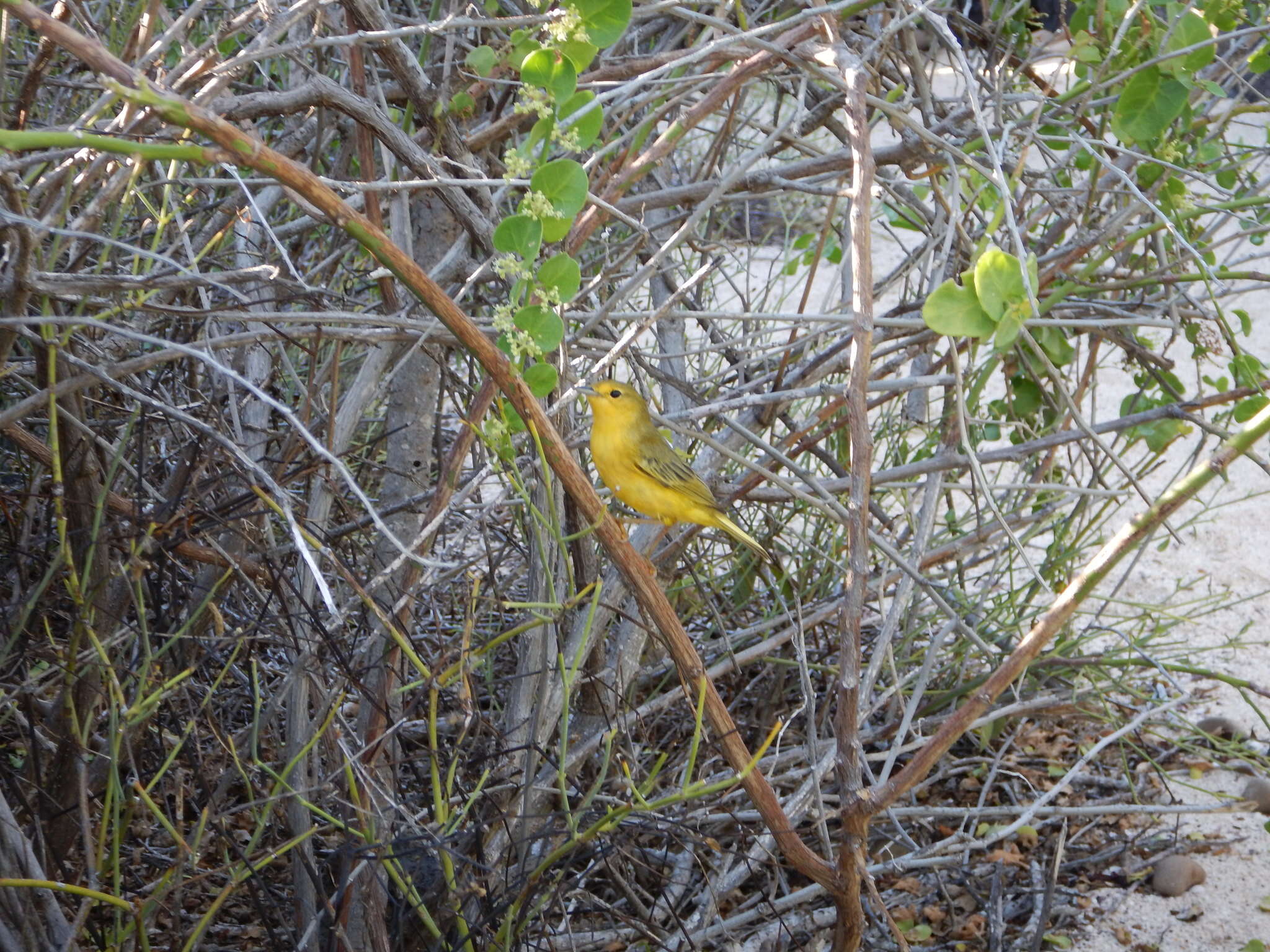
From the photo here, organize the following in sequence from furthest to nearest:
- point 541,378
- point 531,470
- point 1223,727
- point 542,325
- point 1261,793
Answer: point 1223,727
point 1261,793
point 531,470
point 541,378
point 542,325

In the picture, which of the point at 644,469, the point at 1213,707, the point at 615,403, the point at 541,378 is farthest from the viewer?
the point at 1213,707

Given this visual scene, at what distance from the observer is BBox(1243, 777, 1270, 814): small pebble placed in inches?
154

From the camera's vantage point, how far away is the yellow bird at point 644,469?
3096 mm

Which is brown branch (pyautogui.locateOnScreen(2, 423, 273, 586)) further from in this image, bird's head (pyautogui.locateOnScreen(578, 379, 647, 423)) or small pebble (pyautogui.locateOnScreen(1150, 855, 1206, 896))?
small pebble (pyautogui.locateOnScreen(1150, 855, 1206, 896))

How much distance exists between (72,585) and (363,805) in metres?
0.75

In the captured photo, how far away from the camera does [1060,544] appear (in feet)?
12.6

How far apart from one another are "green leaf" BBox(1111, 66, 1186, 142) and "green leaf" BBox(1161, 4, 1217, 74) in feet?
0.16

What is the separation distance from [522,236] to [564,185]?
98 millimetres

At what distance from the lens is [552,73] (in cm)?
164

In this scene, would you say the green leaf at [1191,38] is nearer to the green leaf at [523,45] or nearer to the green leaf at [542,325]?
the green leaf at [523,45]

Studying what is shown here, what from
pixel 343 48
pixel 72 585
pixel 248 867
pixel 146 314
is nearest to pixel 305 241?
pixel 343 48

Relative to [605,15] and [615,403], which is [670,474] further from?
[605,15]

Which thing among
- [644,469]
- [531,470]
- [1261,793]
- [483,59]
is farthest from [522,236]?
[1261,793]

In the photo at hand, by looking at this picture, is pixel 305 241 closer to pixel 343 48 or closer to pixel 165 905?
pixel 343 48
